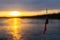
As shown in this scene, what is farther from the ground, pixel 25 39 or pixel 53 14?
pixel 53 14

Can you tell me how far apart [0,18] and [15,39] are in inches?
2590

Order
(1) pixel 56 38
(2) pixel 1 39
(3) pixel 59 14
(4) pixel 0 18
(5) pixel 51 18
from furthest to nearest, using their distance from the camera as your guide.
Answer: (4) pixel 0 18 → (5) pixel 51 18 → (3) pixel 59 14 → (1) pixel 56 38 → (2) pixel 1 39

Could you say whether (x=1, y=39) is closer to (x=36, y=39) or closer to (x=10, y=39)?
(x=10, y=39)

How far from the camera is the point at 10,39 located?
1141 inches

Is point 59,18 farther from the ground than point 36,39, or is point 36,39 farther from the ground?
point 59,18

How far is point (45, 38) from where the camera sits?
30.0m

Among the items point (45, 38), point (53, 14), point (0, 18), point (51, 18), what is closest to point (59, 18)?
point (53, 14)

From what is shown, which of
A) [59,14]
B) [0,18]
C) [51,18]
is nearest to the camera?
[59,14]

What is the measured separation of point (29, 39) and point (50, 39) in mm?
2448

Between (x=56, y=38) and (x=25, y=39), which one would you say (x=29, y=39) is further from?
(x=56, y=38)

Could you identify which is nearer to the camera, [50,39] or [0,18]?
[50,39]

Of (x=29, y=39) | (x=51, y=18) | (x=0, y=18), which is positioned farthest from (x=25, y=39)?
(x=0, y=18)

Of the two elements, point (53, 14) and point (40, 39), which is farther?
point (53, 14)

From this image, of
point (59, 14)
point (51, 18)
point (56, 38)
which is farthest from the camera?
point (51, 18)
